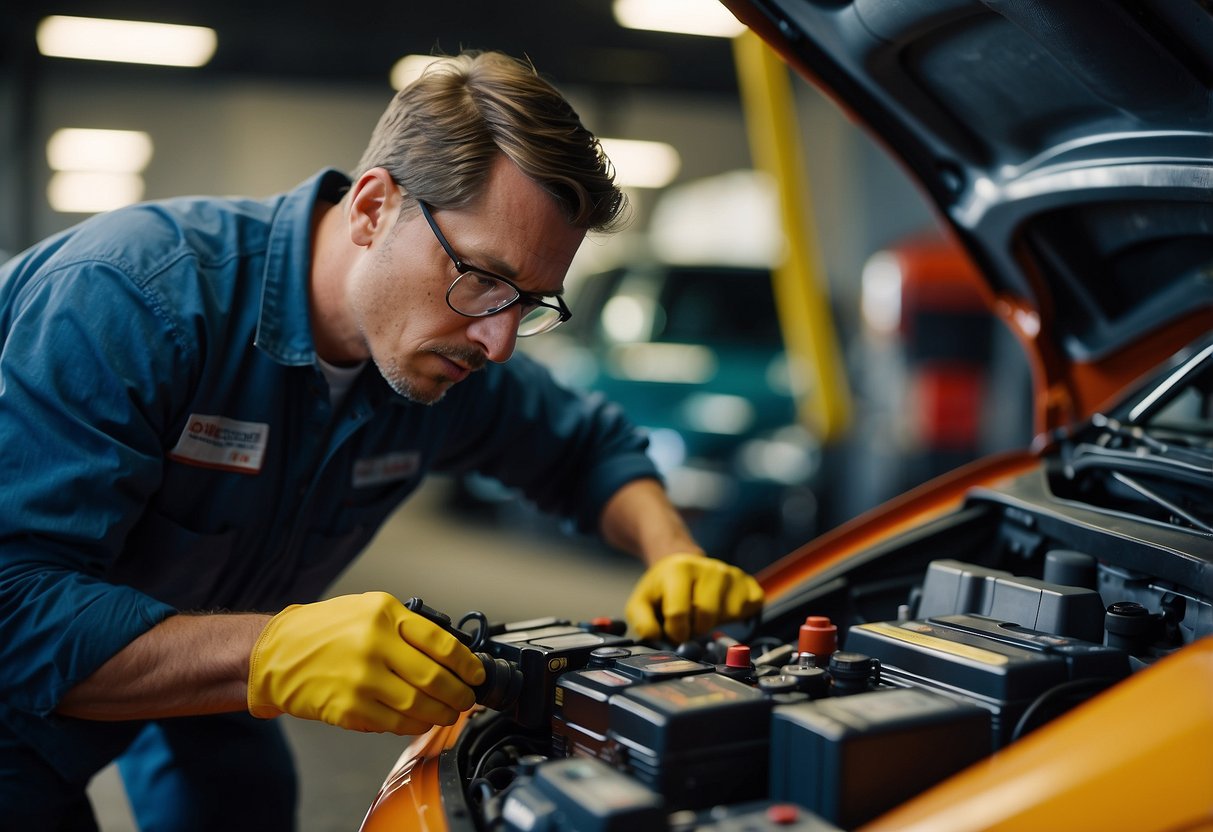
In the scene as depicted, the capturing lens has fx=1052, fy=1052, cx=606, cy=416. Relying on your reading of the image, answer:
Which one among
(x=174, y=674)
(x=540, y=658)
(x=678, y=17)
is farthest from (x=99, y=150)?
(x=540, y=658)

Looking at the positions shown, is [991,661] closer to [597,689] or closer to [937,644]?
[937,644]

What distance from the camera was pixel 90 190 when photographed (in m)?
13.0

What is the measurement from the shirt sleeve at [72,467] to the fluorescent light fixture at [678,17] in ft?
19.2

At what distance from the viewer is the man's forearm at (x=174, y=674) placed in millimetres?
1147

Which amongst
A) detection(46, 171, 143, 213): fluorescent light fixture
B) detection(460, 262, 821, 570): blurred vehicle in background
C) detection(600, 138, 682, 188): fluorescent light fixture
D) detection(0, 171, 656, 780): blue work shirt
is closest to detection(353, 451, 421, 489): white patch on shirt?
detection(0, 171, 656, 780): blue work shirt

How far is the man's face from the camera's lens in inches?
55.1

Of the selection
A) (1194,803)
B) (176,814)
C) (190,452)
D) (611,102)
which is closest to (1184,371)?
(1194,803)

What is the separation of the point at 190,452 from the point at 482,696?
1.75 ft

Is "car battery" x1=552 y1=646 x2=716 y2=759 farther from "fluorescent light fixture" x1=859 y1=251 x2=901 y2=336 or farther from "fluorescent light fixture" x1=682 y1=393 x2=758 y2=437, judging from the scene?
"fluorescent light fixture" x1=859 y1=251 x2=901 y2=336

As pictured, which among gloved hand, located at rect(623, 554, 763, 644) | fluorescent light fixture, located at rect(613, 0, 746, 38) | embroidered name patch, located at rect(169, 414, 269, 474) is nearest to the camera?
embroidered name patch, located at rect(169, 414, 269, 474)

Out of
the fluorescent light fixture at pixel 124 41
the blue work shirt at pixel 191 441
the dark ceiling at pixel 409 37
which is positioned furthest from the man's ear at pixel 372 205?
the fluorescent light fixture at pixel 124 41

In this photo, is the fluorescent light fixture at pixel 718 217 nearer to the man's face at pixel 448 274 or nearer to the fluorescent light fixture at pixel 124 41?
the fluorescent light fixture at pixel 124 41

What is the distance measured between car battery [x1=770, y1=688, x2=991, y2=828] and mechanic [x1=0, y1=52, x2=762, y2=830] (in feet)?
1.28

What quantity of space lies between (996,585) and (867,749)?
0.49 meters
